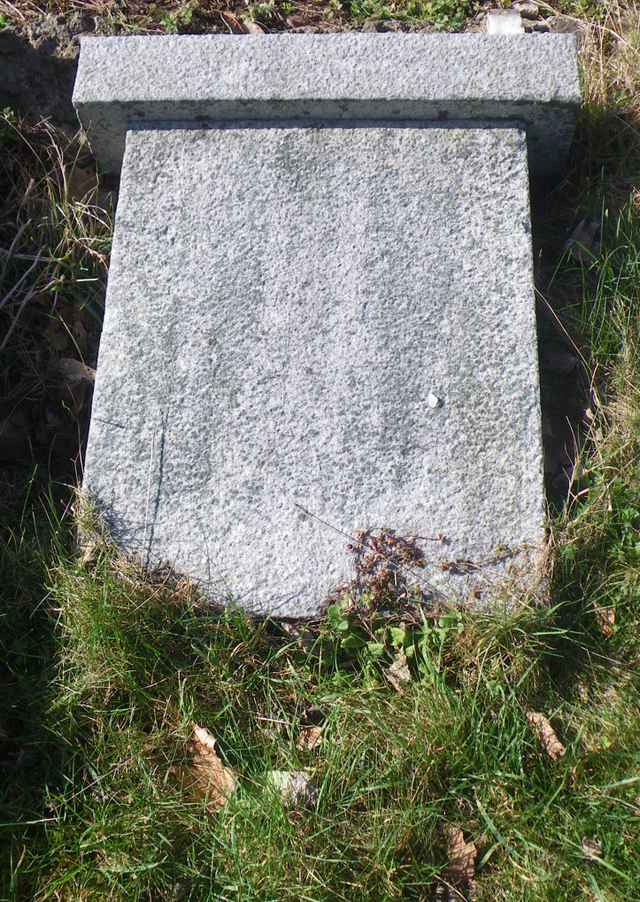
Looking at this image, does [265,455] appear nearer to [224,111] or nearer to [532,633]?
[532,633]

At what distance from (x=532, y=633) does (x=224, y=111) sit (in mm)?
1664

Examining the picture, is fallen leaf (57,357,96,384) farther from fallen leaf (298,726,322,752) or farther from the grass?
fallen leaf (298,726,322,752)

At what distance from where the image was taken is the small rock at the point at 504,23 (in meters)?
2.94

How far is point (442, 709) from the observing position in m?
2.03

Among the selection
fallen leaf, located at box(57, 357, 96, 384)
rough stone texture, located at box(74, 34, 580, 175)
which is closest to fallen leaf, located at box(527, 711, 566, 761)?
fallen leaf, located at box(57, 357, 96, 384)

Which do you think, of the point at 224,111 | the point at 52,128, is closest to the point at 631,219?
the point at 224,111

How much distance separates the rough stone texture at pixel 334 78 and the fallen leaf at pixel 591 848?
6.23 ft

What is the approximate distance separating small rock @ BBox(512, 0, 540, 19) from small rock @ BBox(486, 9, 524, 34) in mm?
120

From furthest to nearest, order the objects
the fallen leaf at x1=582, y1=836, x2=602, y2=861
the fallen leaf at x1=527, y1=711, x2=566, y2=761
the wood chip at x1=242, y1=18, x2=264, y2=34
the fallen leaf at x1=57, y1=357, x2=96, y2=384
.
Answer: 1. the wood chip at x1=242, y1=18, x2=264, y2=34
2. the fallen leaf at x1=57, y1=357, x2=96, y2=384
3. the fallen leaf at x1=527, y1=711, x2=566, y2=761
4. the fallen leaf at x1=582, y1=836, x2=602, y2=861

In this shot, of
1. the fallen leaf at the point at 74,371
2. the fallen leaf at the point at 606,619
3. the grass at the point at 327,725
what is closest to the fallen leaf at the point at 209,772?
the grass at the point at 327,725

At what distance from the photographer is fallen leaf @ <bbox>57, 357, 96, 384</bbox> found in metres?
2.60

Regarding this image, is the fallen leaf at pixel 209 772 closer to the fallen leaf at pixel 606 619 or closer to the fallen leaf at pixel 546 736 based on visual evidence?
the fallen leaf at pixel 546 736

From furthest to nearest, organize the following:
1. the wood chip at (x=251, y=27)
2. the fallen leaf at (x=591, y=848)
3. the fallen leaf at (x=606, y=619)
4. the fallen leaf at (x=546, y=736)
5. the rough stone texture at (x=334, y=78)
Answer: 1. the wood chip at (x=251, y=27)
2. the rough stone texture at (x=334, y=78)
3. the fallen leaf at (x=606, y=619)
4. the fallen leaf at (x=546, y=736)
5. the fallen leaf at (x=591, y=848)

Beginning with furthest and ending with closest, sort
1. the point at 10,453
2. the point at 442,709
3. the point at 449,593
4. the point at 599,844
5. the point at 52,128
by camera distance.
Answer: the point at 52,128 → the point at 10,453 → the point at 449,593 → the point at 442,709 → the point at 599,844
